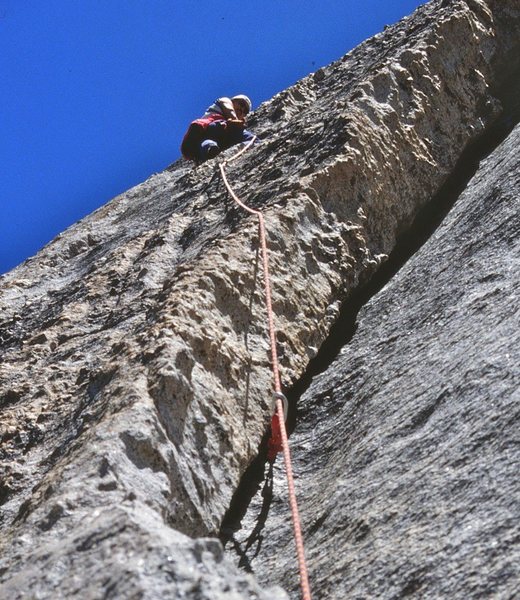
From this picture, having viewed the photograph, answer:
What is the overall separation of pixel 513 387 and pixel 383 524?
705mm

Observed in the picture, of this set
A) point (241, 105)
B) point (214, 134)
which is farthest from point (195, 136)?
point (241, 105)

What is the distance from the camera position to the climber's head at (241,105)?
9.10 metres

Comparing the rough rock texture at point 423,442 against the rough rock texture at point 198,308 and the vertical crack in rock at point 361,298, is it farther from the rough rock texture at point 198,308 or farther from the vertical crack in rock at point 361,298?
the rough rock texture at point 198,308

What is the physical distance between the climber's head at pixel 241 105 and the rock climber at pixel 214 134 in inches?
9.1

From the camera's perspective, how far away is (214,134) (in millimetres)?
8445

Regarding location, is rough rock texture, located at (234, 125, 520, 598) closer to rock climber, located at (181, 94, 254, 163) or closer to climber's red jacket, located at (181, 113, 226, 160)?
rock climber, located at (181, 94, 254, 163)

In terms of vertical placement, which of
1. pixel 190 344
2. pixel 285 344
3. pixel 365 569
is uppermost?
pixel 190 344

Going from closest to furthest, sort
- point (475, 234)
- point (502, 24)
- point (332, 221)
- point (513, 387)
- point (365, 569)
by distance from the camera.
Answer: point (365, 569) < point (513, 387) < point (475, 234) < point (332, 221) < point (502, 24)

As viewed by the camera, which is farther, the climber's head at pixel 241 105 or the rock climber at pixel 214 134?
the climber's head at pixel 241 105

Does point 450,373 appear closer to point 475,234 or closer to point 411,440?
point 411,440

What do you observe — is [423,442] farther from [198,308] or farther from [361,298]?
[361,298]

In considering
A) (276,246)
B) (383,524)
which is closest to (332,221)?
(276,246)

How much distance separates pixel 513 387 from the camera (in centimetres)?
312

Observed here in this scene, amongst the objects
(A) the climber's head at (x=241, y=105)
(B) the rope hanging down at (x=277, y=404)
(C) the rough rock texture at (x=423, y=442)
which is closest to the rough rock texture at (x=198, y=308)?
(B) the rope hanging down at (x=277, y=404)
